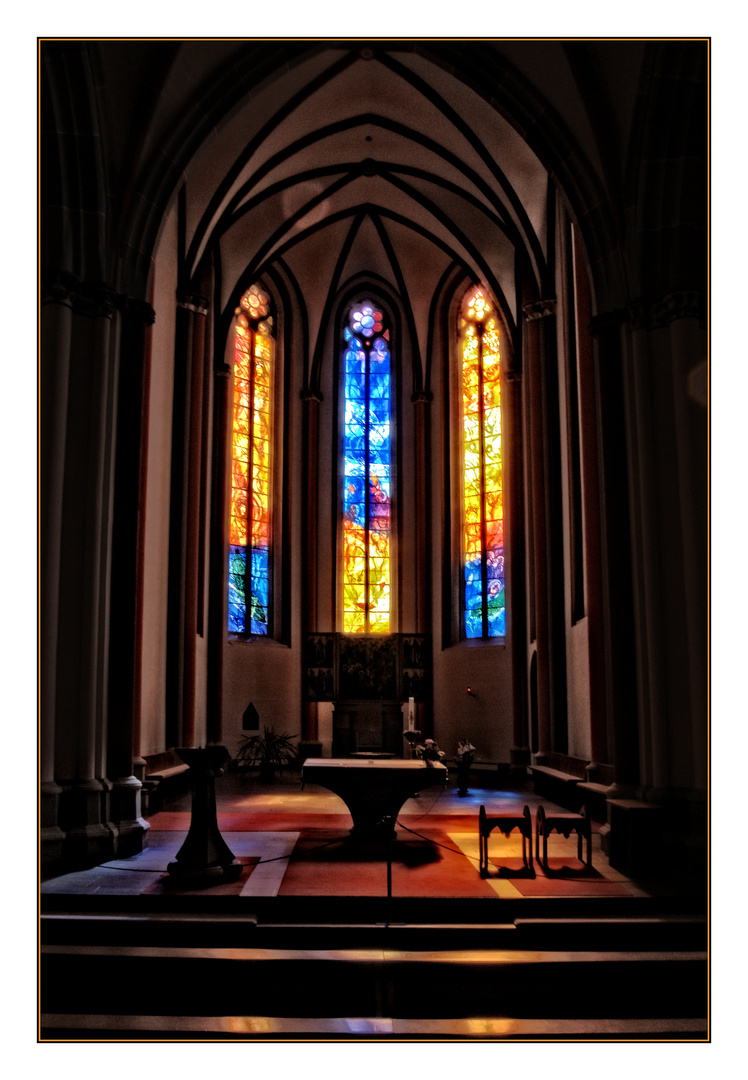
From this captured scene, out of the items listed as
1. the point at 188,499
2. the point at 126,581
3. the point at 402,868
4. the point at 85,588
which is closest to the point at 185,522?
the point at 188,499

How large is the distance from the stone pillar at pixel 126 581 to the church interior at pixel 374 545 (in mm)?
33

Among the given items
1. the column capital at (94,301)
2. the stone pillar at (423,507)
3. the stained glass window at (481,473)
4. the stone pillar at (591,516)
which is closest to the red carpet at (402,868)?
the stone pillar at (591,516)

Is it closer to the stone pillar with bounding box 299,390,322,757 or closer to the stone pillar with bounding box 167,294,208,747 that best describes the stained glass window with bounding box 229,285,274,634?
the stone pillar with bounding box 299,390,322,757

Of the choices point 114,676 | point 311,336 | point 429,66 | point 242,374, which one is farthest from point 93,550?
point 311,336

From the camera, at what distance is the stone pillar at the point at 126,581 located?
8.05 m

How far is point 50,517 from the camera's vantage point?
24.4 ft

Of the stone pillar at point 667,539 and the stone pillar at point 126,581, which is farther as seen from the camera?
the stone pillar at point 126,581

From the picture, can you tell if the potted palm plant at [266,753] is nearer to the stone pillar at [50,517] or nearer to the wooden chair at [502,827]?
the stone pillar at [50,517]

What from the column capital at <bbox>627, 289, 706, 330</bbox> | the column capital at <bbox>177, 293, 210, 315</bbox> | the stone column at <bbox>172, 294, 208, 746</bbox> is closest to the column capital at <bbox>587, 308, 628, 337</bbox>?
the column capital at <bbox>627, 289, 706, 330</bbox>

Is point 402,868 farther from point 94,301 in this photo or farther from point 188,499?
point 188,499

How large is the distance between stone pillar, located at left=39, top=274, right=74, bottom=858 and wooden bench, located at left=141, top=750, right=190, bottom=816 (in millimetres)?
2429

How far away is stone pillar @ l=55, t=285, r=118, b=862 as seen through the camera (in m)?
7.64

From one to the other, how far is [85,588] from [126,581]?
0.54 metres

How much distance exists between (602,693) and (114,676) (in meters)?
4.86
